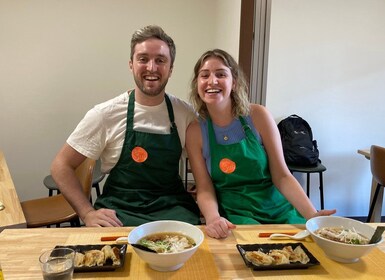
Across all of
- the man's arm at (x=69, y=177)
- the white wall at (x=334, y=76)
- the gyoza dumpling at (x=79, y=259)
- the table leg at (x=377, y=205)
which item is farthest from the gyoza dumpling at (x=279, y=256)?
the white wall at (x=334, y=76)

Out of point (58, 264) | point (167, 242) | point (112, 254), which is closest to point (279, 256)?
point (167, 242)

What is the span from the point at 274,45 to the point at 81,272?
271 cm

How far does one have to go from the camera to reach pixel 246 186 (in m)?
1.48

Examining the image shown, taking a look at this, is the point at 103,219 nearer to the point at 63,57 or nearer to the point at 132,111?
the point at 132,111

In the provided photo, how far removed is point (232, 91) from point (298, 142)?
153cm

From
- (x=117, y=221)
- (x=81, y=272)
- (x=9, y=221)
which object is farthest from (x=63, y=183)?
(x=81, y=272)

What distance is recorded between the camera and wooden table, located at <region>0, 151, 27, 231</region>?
147cm

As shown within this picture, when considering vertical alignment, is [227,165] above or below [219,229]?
above

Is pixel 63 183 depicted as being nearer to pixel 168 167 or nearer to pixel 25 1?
pixel 168 167

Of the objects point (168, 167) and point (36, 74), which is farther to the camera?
point (36, 74)

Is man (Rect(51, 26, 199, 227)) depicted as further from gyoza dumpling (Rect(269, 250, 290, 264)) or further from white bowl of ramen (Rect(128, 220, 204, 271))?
gyoza dumpling (Rect(269, 250, 290, 264))

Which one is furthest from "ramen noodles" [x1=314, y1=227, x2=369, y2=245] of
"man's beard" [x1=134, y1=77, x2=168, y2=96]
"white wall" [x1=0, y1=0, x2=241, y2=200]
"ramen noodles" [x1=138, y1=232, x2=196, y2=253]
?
"white wall" [x1=0, y1=0, x2=241, y2=200]

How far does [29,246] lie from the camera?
3.25 feet

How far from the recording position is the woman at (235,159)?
1454 millimetres
